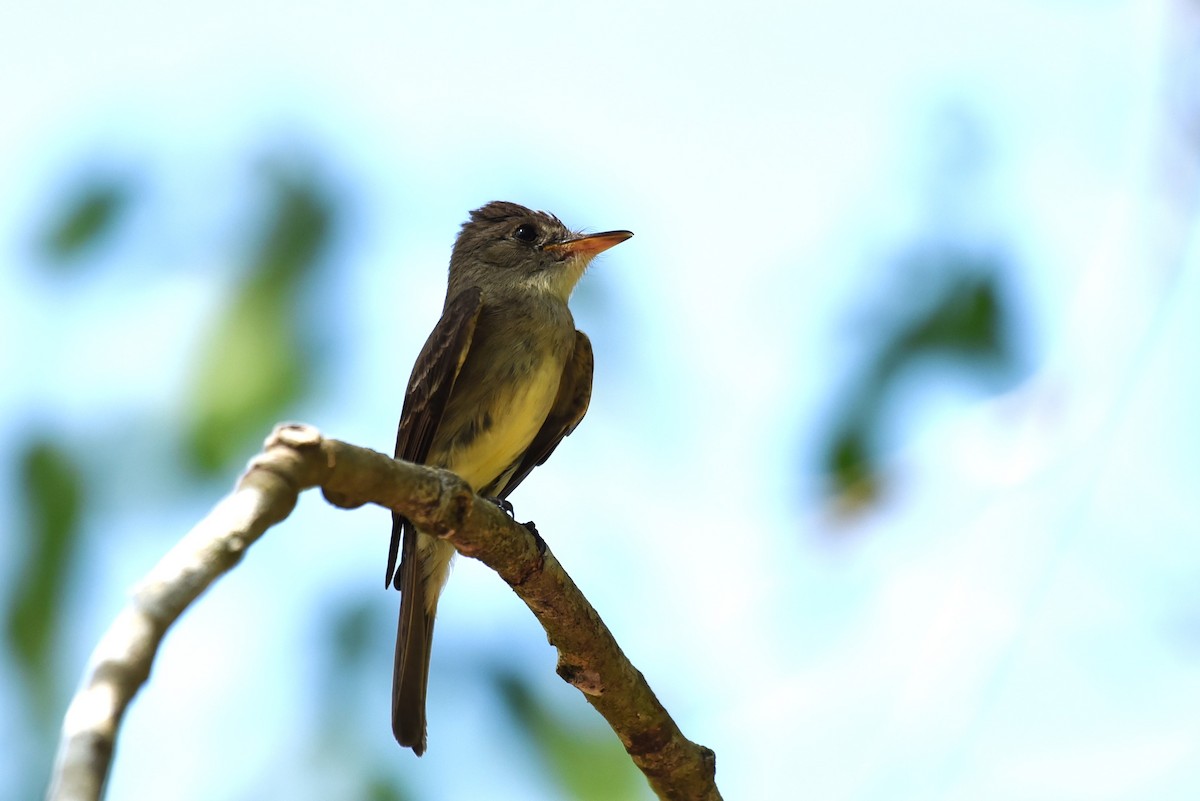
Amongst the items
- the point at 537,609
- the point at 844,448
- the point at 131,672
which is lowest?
the point at 131,672

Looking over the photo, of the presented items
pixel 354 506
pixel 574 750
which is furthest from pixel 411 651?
pixel 354 506

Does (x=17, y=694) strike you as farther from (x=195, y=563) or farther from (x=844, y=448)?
(x=844, y=448)

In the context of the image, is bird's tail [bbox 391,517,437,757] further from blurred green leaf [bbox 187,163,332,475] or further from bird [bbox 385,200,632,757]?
blurred green leaf [bbox 187,163,332,475]

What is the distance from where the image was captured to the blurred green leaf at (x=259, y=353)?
3730 millimetres

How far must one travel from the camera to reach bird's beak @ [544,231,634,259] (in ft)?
19.6

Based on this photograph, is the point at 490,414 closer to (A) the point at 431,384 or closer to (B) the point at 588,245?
(A) the point at 431,384

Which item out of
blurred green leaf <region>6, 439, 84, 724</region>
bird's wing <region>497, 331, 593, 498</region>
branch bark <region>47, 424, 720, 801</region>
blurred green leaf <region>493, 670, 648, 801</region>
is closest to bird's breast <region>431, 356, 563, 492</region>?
bird's wing <region>497, 331, 593, 498</region>

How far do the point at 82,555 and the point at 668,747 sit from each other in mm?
1541

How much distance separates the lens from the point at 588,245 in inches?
238

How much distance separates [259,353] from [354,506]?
129 centimetres

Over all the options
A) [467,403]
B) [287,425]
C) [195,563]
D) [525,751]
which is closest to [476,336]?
[467,403]

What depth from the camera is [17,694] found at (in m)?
3.25

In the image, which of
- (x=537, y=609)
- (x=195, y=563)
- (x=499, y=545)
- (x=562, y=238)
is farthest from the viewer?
(x=562, y=238)

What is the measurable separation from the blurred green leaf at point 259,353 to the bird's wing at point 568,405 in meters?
1.41
